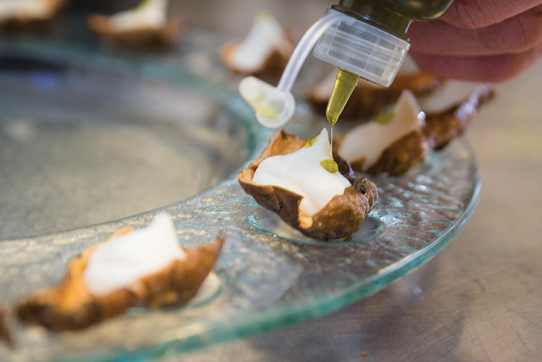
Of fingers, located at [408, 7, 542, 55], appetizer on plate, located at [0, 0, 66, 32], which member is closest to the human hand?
fingers, located at [408, 7, 542, 55]

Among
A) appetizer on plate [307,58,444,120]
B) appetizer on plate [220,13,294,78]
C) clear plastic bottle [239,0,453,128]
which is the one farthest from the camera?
appetizer on plate [220,13,294,78]

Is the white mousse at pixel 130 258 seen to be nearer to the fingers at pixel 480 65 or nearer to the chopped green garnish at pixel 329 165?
the chopped green garnish at pixel 329 165

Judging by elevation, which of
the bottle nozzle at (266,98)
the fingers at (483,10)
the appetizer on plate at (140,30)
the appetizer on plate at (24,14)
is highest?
the fingers at (483,10)

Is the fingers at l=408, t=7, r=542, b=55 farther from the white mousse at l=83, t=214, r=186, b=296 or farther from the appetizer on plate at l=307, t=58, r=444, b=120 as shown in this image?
the white mousse at l=83, t=214, r=186, b=296

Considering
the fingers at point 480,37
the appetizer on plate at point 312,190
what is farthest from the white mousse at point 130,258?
the fingers at point 480,37

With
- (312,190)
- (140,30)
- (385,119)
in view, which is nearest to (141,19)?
(140,30)
